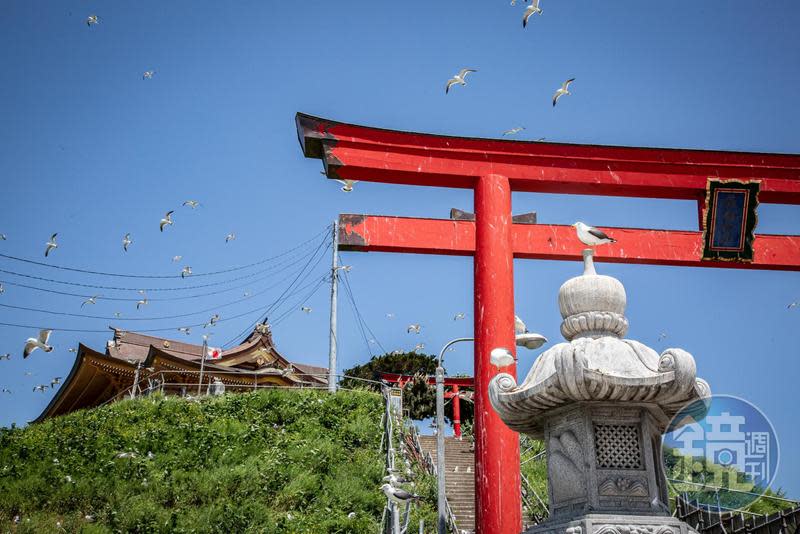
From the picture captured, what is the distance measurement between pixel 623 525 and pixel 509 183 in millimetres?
6951

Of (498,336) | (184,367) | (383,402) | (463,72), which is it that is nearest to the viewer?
(498,336)

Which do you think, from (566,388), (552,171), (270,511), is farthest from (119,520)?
(566,388)

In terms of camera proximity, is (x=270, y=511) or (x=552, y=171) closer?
(x=552, y=171)

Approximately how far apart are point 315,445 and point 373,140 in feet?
26.1

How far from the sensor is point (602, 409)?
16.1 ft

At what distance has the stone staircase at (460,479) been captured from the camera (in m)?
15.9

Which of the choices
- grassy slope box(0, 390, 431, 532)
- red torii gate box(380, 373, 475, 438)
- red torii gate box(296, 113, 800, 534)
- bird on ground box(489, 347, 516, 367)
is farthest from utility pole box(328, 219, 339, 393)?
bird on ground box(489, 347, 516, 367)

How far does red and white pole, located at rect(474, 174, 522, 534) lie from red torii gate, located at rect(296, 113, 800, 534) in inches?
0.8

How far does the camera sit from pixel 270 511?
42.6 feet

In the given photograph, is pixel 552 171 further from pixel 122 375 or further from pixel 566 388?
pixel 122 375

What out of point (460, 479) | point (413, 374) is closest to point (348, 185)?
point (460, 479)

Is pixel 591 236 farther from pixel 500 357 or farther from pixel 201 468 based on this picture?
pixel 201 468

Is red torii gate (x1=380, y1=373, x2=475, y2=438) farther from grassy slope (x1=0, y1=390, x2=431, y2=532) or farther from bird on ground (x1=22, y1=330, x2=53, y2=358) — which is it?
bird on ground (x1=22, y1=330, x2=53, y2=358)

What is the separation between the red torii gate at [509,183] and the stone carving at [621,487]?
187 inches
